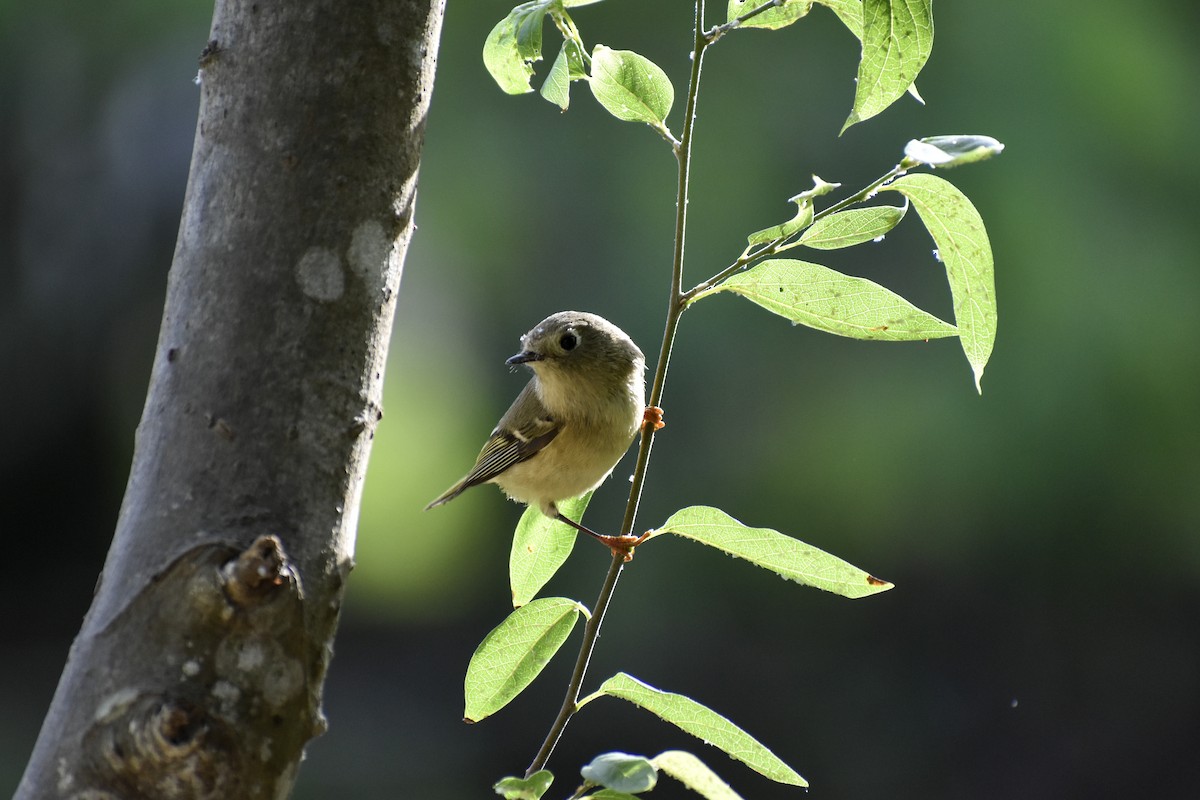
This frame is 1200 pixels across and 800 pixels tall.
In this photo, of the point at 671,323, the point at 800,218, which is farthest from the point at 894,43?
the point at 671,323

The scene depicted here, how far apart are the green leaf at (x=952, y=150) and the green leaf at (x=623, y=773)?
0.42 meters

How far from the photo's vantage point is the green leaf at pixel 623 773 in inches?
26.9

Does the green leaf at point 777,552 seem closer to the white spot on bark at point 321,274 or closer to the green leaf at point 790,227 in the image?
the green leaf at point 790,227

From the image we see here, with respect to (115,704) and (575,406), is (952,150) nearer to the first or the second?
(115,704)

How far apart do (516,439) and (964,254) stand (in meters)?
1.35

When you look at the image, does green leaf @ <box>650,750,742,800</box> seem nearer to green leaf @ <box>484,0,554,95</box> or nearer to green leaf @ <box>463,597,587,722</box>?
green leaf @ <box>463,597,587,722</box>

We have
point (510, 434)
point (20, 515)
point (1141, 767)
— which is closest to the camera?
point (510, 434)

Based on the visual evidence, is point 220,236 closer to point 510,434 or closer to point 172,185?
point 510,434

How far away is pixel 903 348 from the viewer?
4762 millimetres

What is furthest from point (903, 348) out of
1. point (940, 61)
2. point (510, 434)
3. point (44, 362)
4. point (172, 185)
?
point (44, 362)

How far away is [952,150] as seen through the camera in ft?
2.37

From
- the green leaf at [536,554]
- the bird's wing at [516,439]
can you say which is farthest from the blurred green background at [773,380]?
the green leaf at [536,554]

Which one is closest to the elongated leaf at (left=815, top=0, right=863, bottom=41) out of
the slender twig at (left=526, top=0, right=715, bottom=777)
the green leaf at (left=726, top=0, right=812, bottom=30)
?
the green leaf at (left=726, top=0, right=812, bottom=30)

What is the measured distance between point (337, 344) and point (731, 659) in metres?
4.70
